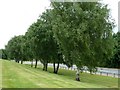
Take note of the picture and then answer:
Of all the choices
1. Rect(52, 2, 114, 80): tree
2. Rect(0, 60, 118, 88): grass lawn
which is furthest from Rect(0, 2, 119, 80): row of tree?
Rect(0, 60, 118, 88): grass lawn

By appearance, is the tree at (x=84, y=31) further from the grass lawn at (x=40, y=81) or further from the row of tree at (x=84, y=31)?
the grass lawn at (x=40, y=81)

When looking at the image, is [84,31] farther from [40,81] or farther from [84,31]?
[40,81]

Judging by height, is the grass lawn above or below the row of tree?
below

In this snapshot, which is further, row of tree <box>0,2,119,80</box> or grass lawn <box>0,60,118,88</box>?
row of tree <box>0,2,119,80</box>

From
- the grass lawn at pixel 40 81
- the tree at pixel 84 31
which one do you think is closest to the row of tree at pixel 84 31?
the tree at pixel 84 31

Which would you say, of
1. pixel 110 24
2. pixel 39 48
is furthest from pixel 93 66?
pixel 39 48

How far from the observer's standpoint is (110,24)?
93.9 feet

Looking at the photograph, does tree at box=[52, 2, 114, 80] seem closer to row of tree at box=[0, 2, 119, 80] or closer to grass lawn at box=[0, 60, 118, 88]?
row of tree at box=[0, 2, 119, 80]

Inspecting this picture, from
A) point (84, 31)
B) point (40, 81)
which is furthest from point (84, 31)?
point (40, 81)

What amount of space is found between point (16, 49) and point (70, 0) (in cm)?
7949

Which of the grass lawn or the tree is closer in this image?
the grass lawn

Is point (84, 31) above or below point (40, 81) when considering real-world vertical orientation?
above

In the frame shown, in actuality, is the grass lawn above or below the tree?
below

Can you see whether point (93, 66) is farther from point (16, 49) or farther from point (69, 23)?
point (16, 49)
